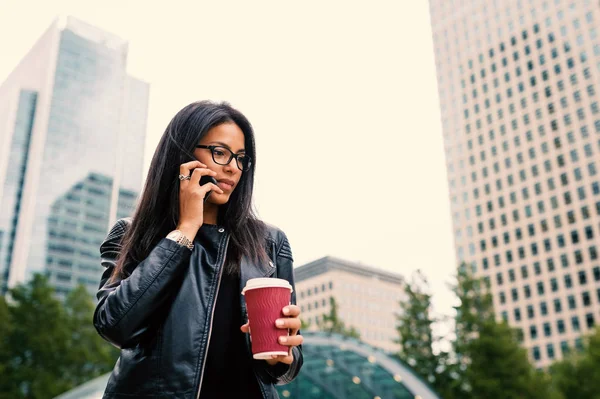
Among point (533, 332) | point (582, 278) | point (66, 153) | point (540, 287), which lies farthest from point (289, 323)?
point (66, 153)

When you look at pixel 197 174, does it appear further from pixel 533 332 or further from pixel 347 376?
pixel 533 332

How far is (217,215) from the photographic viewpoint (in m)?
1.91

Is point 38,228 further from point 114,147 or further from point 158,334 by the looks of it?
point 158,334

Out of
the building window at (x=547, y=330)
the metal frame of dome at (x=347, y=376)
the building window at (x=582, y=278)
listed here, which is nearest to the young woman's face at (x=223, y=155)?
the metal frame of dome at (x=347, y=376)

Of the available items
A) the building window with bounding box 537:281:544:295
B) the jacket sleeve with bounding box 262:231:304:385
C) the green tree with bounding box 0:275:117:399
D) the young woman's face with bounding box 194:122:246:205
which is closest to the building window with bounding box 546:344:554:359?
the building window with bounding box 537:281:544:295

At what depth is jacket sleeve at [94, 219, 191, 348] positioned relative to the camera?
4.84 feet

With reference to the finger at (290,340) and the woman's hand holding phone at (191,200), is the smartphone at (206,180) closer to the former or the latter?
the woman's hand holding phone at (191,200)

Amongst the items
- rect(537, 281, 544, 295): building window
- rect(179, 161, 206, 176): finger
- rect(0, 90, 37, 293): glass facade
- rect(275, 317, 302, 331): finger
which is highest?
rect(0, 90, 37, 293): glass facade

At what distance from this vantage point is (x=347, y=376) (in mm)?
19953

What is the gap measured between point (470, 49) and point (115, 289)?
84989mm

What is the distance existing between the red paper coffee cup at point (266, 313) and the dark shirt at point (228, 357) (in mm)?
143

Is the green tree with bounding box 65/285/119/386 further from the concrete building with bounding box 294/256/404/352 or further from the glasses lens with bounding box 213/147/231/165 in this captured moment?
the concrete building with bounding box 294/256/404/352

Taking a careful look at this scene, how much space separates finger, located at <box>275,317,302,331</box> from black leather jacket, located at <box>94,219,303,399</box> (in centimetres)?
14

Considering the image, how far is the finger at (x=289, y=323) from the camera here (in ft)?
4.90
